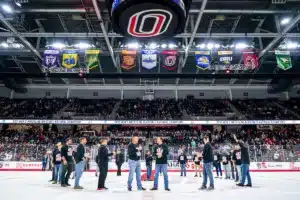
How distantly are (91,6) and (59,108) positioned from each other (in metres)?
17.8

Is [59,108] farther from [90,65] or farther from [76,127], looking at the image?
[90,65]

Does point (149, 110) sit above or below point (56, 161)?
above

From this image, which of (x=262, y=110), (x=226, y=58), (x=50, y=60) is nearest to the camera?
(x=50, y=60)

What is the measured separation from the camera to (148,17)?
10.8 feet

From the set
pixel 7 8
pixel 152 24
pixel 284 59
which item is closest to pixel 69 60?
pixel 7 8

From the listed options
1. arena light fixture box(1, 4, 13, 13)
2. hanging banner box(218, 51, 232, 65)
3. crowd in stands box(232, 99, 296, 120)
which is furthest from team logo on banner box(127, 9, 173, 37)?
crowd in stands box(232, 99, 296, 120)

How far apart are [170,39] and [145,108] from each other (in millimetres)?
10266

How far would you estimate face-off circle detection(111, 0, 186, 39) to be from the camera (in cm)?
303

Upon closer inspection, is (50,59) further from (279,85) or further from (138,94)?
(279,85)

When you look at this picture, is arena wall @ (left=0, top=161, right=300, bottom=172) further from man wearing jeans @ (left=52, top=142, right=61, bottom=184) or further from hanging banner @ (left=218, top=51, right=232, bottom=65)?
man wearing jeans @ (left=52, top=142, right=61, bottom=184)

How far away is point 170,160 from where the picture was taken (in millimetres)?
Answer: 16016

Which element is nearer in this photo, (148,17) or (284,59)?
(148,17)

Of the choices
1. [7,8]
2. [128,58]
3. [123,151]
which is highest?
[7,8]

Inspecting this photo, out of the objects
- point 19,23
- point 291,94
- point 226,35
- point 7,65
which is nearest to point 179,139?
point 226,35
